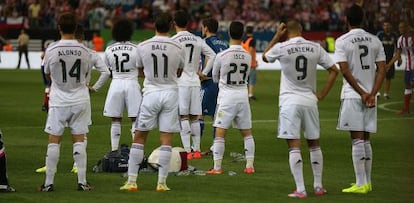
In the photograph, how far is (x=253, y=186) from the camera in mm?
15539

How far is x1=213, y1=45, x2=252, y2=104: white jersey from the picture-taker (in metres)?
16.6

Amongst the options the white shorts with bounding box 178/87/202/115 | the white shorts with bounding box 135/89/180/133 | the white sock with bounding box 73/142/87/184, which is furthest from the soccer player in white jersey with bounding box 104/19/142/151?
the white sock with bounding box 73/142/87/184

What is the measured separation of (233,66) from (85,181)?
3.28m

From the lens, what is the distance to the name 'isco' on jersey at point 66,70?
14.5m

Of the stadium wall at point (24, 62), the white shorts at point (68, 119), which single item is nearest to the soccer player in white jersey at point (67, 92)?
the white shorts at point (68, 119)

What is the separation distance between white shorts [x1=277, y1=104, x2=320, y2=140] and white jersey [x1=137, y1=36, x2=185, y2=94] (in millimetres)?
1723

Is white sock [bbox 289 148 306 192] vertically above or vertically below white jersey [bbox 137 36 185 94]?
below

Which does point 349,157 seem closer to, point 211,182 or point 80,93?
point 211,182

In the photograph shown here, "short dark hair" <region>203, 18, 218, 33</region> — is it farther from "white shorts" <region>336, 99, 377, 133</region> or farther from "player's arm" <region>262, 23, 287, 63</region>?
"white shorts" <region>336, 99, 377, 133</region>

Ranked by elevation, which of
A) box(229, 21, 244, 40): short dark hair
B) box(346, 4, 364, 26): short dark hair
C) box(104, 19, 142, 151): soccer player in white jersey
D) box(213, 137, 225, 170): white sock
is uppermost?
box(346, 4, 364, 26): short dark hair

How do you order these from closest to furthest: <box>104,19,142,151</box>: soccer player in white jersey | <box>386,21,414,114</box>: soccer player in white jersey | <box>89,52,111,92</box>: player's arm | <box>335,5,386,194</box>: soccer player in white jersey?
1. <box>335,5,386,194</box>: soccer player in white jersey
2. <box>89,52,111,92</box>: player's arm
3. <box>104,19,142,151</box>: soccer player in white jersey
4. <box>386,21,414,114</box>: soccer player in white jersey

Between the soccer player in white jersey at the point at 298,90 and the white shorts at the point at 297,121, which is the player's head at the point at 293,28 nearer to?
the soccer player in white jersey at the point at 298,90

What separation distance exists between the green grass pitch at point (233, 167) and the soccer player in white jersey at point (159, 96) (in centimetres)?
44

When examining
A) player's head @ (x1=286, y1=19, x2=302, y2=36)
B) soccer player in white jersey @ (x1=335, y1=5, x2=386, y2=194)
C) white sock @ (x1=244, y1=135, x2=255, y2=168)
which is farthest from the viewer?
white sock @ (x1=244, y1=135, x2=255, y2=168)
